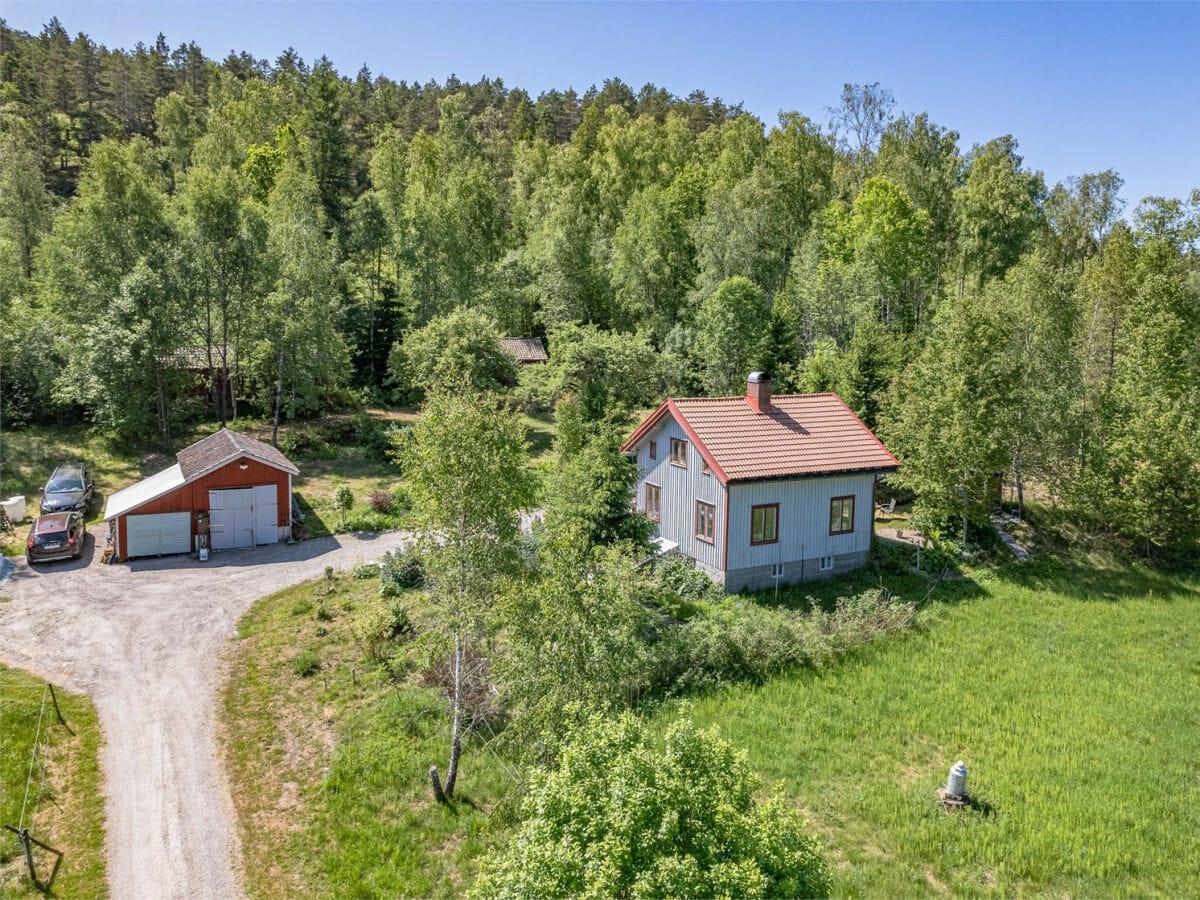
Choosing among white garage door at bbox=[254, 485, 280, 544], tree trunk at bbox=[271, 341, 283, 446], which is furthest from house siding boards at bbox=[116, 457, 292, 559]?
tree trunk at bbox=[271, 341, 283, 446]

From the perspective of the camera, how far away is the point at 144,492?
2669 centimetres

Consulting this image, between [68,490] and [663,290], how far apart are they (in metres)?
36.4

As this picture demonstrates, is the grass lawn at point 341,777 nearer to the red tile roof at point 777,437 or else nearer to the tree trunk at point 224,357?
the red tile roof at point 777,437

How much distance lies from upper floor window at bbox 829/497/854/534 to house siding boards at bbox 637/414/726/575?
4.29 meters

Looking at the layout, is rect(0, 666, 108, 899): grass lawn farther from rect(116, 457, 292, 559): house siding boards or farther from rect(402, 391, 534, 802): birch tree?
rect(116, 457, 292, 559): house siding boards

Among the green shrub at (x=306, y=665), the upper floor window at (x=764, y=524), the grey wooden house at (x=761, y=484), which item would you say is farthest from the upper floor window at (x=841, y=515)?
the green shrub at (x=306, y=665)

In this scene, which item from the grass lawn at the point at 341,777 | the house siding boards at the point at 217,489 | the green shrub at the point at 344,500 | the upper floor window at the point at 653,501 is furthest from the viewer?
the green shrub at the point at 344,500

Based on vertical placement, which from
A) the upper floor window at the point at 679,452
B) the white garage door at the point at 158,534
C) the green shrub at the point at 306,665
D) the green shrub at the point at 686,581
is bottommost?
the green shrub at the point at 306,665

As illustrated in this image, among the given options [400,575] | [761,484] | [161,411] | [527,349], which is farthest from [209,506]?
[527,349]

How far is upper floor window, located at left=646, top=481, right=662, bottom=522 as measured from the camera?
27203 mm

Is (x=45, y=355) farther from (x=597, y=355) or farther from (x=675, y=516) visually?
(x=675, y=516)

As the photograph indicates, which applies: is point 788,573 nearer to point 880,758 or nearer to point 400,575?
point 880,758

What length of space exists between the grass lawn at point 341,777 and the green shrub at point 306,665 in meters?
0.09

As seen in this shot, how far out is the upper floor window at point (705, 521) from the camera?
79.5 feet
